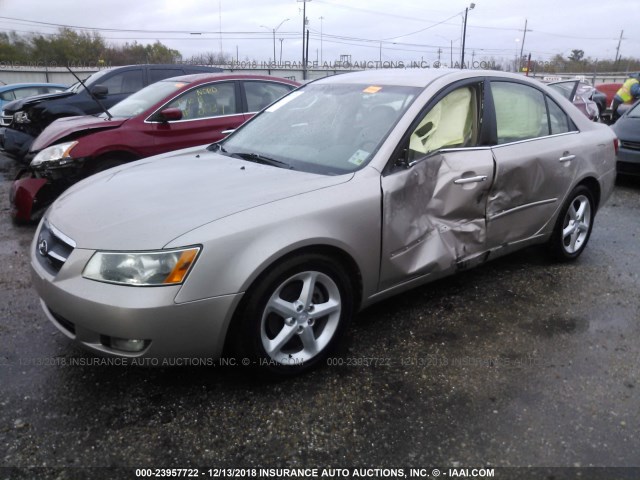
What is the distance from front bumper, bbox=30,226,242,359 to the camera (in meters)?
2.19

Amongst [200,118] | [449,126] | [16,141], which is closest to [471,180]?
[449,126]

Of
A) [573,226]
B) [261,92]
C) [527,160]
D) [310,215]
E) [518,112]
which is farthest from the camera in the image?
[261,92]

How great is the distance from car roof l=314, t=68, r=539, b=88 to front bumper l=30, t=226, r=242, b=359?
1.94m

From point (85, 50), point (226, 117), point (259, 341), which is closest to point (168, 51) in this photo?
point (85, 50)

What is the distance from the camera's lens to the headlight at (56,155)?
5195 mm

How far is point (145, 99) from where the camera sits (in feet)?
19.8

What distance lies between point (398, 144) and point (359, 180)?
36cm

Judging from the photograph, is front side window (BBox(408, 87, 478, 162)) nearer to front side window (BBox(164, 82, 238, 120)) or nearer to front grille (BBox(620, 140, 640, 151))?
front side window (BBox(164, 82, 238, 120))

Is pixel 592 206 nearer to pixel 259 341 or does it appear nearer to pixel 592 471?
pixel 592 471

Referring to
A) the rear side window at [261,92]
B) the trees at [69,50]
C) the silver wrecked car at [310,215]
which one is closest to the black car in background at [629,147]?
the silver wrecked car at [310,215]

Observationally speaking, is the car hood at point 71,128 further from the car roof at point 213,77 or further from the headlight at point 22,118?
the headlight at point 22,118

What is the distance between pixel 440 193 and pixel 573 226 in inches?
71.5

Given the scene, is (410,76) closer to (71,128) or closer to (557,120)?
(557,120)

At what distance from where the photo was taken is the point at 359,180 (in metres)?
2.80
